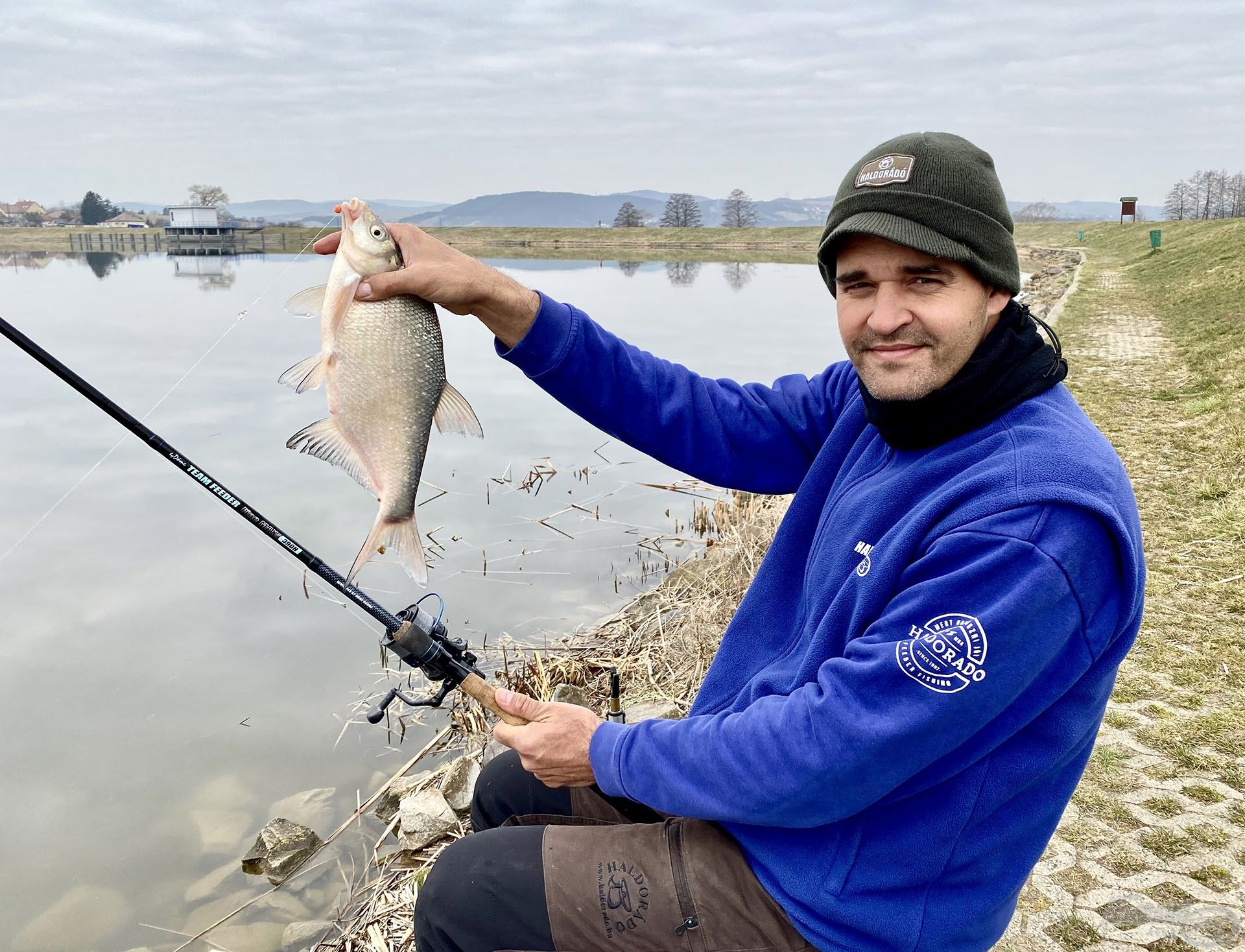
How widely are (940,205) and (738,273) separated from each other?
3589cm

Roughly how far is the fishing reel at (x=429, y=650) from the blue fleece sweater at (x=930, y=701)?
629mm

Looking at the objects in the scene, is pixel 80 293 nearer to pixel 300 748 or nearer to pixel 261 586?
pixel 261 586

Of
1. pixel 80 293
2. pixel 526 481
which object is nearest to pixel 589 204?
pixel 80 293

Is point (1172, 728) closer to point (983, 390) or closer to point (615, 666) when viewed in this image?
point (615, 666)

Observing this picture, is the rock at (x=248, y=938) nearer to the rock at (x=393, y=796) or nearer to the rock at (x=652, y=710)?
the rock at (x=393, y=796)

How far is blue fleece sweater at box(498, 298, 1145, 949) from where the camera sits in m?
1.62

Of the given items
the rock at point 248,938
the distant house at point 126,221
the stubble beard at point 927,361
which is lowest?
the rock at point 248,938

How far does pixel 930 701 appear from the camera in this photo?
1624 mm

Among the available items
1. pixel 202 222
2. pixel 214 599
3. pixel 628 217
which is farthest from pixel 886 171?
pixel 628 217

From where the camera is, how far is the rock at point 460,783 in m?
4.19

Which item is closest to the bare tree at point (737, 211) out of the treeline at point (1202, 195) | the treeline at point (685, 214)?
the treeline at point (685, 214)

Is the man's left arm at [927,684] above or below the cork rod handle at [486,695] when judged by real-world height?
above

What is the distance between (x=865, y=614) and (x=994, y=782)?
363mm

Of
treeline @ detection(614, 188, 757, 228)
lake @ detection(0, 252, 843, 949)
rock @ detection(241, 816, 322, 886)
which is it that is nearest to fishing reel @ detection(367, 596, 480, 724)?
lake @ detection(0, 252, 843, 949)
